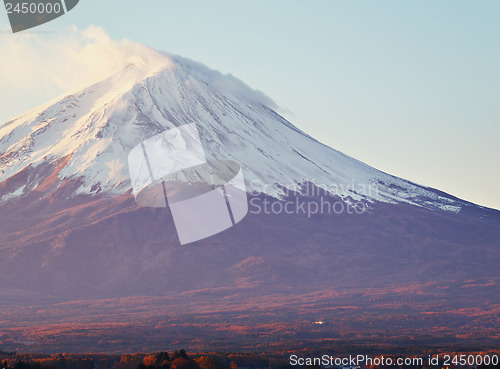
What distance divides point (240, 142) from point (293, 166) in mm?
12493

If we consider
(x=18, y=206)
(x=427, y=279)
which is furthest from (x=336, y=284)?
(x=18, y=206)

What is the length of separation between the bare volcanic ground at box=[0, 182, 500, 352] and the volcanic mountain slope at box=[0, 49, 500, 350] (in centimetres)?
33

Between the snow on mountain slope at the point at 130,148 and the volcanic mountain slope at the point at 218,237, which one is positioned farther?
the snow on mountain slope at the point at 130,148

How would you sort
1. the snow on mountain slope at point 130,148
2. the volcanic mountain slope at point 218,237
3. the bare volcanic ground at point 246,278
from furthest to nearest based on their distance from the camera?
A: the snow on mountain slope at point 130,148 → the volcanic mountain slope at point 218,237 → the bare volcanic ground at point 246,278

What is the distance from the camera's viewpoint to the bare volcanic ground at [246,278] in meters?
108

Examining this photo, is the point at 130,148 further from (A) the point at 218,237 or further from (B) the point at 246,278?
(B) the point at 246,278

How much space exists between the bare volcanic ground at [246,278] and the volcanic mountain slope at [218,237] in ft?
1.07

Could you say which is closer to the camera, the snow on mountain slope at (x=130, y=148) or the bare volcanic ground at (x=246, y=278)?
the bare volcanic ground at (x=246, y=278)

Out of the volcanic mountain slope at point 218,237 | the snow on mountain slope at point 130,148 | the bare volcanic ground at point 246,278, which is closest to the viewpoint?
the bare volcanic ground at point 246,278

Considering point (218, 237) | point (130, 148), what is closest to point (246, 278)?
point (218, 237)

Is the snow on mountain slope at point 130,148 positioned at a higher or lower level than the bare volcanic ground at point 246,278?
higher

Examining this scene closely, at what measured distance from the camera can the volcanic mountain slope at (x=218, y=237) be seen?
146 m

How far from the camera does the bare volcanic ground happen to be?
10769 cm

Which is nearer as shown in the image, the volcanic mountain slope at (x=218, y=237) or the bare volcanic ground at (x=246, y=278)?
the bare volcanic ground at (x=246, y=278)
